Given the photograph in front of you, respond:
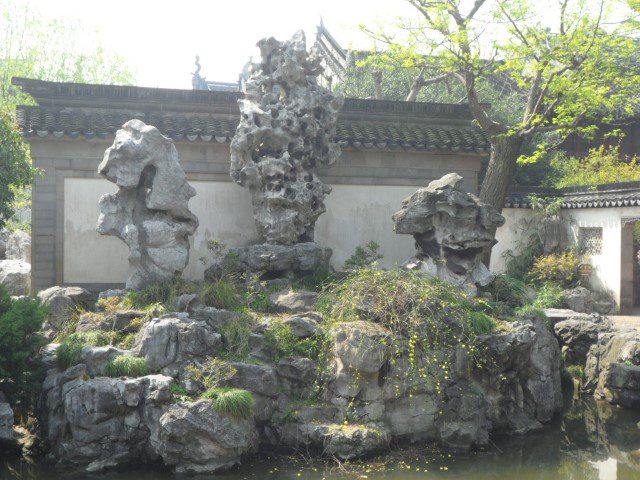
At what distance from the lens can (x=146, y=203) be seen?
10.3 meters

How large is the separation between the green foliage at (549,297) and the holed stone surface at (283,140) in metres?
5.66

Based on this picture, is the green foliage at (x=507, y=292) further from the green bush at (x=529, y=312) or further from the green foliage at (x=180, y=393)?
the green foliage at (x=180, y=393)

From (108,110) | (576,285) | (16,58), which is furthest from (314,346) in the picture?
(16,58)

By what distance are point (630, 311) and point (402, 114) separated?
7.61 m

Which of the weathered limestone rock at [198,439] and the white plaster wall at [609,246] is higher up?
the white plaster wall at [609,246]

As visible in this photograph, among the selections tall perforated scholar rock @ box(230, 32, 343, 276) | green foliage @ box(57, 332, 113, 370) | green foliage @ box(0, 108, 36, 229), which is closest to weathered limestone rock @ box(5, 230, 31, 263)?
green foliage @ box(0, 108, 36, 229)

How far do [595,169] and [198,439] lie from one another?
1631 centimetres

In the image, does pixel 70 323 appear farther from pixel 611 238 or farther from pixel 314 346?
pixel 611 238

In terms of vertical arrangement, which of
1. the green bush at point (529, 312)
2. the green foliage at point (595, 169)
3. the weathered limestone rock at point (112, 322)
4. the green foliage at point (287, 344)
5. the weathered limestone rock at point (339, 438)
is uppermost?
the green foliage at point (595, 169)

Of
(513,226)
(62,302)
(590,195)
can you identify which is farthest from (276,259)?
(590,195)

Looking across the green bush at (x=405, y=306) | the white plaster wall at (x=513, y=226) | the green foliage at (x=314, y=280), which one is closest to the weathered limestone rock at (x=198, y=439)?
the green bush at (x=405, y=306)

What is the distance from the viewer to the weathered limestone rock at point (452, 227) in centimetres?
1071

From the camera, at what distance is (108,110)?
12.9 meters

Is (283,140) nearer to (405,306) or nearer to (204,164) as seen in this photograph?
(204,164)
